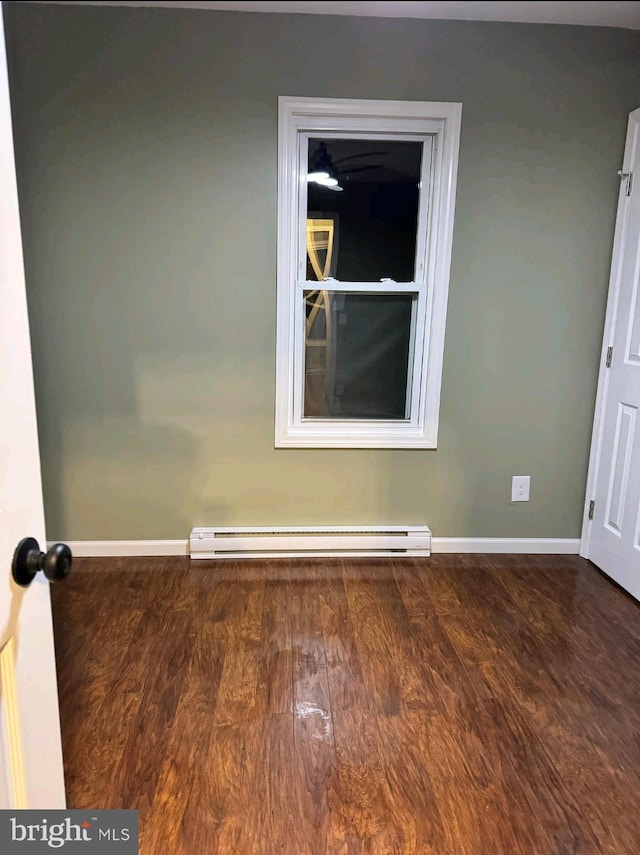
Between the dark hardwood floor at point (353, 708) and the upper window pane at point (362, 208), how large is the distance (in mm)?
1490

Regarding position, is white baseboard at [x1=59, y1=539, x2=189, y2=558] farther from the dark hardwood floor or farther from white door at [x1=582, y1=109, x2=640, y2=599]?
white door at [x1=582, y1=109, x2=640, y2=599]

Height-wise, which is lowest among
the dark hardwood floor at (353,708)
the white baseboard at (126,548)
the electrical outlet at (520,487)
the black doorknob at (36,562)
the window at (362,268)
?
the dark hardwood floor at (353,708)

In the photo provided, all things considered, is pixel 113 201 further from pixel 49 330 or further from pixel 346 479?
pixel 346 479

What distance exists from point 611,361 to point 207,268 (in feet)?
6.47

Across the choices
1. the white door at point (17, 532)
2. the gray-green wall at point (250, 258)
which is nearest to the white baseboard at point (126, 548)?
the gray-green wall at point (250, 258)

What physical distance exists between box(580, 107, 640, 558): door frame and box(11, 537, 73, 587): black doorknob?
262 centimetres

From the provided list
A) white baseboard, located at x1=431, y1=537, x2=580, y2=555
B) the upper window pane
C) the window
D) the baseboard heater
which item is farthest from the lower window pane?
white baseboard, located at x1=431, y1=537, x2=580, y2=555

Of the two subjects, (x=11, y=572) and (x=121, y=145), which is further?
(x=121, y=145)

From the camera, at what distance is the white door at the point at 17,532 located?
75 centimetres

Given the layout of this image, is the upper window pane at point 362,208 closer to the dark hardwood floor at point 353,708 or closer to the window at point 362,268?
the window at point 362,268

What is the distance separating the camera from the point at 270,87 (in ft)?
7.84

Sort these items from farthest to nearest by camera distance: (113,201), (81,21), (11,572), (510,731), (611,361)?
(611,361) → (113,201) → (81,21) → (510,731) → (11,572)

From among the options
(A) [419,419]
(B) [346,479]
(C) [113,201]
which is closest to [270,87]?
(C) [113,201]

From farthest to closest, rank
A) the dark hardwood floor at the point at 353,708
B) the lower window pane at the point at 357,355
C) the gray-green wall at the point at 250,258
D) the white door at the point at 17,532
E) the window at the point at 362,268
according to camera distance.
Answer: the lower window pane at the point at 357,355 → the window at the point at 362,268 → the gray-green wall at the point at 250,258 → the dark hardwood floor at the point at 353,708 → the white door at the point at 17,532
